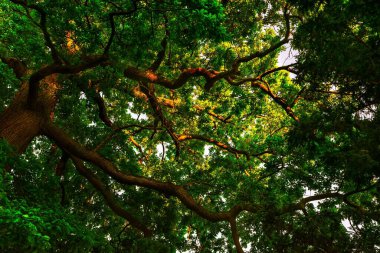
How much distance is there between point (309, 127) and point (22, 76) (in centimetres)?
808

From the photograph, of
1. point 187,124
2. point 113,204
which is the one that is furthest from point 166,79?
point 187,124

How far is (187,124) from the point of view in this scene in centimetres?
1188

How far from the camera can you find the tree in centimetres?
470

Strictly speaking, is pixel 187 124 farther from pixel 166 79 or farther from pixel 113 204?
pixel 113 204

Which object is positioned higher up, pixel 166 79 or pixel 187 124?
pixel 187 124

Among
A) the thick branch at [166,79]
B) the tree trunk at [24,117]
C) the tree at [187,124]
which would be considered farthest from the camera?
the thick branch at [166,79]

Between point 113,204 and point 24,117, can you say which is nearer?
point 24,117

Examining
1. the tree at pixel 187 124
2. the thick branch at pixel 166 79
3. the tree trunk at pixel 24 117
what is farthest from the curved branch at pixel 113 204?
the thick branch at pixel 166 79

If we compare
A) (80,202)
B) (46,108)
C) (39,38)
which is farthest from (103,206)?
(39,38)

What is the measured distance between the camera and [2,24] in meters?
7.31

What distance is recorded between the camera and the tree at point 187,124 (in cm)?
470

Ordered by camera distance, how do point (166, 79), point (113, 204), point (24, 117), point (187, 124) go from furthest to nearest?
1. point (187, 124)
2. point (113, 204)
3. point (166, 79)
4. point (24, 117)

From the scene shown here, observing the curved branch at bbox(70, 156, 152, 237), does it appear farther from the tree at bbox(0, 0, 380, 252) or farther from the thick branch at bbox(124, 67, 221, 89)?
the thick branch at bbox(124, 67, 221, 89)

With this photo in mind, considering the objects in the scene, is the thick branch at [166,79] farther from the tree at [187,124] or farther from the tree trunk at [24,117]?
the tree trunk at [24,117]
